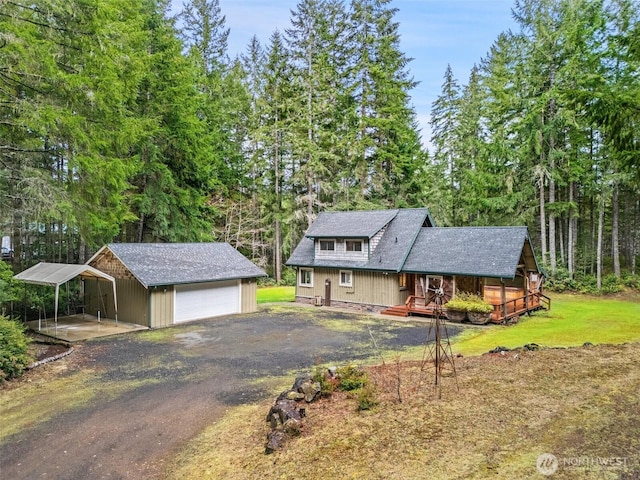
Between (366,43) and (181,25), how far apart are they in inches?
589

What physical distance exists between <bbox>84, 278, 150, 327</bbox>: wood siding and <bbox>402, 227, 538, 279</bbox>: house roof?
11.4m

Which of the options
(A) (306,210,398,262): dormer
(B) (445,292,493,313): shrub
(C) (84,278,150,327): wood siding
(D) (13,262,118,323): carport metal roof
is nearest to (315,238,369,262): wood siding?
(A) (306,210,398,262): dormer

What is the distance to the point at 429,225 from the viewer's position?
21172 millimetres

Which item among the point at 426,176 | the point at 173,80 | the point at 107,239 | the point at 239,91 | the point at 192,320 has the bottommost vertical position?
the point at 192,320

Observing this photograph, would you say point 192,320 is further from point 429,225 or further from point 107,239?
point 429,225

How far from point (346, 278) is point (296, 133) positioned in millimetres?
13021

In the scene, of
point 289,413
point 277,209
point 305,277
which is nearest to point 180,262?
point 305,277

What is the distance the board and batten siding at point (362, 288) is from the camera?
18.5 meters

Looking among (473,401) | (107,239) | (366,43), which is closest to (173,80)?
(107,239)

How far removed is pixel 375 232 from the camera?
19.4 metres

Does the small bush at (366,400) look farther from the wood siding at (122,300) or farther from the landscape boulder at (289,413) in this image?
the wood siding at (122,300)

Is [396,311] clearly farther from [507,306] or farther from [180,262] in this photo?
[180,262]

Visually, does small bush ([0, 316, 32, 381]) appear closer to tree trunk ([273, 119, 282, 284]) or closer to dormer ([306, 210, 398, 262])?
dormer ([306, 210, 398, 262])

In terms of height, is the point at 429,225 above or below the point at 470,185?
below
